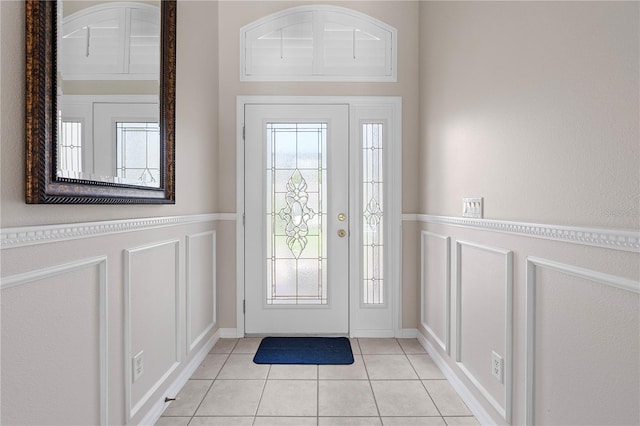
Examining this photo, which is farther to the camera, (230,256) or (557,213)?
(230,256)

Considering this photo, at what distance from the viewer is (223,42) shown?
2926mm

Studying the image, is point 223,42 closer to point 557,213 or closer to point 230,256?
point 230,256

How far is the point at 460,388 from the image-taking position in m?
2.10

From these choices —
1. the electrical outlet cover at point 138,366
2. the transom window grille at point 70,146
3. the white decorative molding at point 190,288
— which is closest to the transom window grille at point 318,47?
the white decorative molding at point 190,288

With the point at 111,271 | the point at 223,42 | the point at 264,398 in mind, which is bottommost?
the point at 264,398

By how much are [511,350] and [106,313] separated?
168 centimetres

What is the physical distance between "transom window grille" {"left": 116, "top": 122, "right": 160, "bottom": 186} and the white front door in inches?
45.2

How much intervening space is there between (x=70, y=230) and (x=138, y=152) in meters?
0.57

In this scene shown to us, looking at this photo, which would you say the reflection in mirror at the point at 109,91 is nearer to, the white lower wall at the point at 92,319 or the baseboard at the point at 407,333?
the white lower wall at the point at 92,319

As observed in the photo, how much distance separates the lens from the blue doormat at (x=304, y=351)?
2541 millimetres

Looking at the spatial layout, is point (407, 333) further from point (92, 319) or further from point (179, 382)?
point (92, 319)

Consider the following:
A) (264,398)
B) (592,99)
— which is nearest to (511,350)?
(592,99)

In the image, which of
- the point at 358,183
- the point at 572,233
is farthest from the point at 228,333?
the point at 572,233

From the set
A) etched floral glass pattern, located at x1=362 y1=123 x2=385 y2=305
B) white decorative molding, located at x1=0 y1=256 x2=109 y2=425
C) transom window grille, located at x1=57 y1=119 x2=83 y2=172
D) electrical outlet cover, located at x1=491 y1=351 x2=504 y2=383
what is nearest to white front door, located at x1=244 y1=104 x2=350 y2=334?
etched floral glass pattern, located at x1=362 y1=123 x2=385 y2=305
